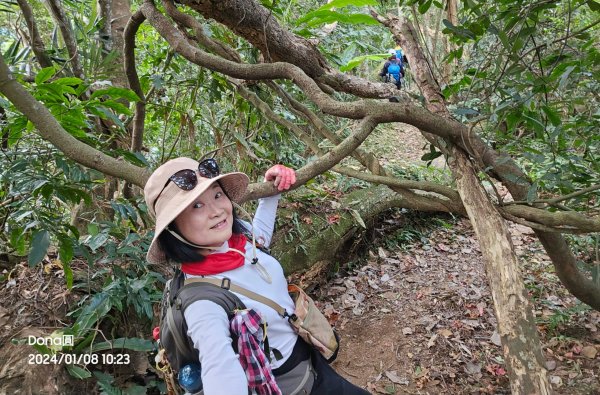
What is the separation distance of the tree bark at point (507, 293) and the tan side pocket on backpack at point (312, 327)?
679mm

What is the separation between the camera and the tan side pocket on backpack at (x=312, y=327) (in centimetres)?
172

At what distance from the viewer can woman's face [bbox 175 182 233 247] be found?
155cm

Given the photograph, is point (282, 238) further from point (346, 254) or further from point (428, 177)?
point (428, 177)

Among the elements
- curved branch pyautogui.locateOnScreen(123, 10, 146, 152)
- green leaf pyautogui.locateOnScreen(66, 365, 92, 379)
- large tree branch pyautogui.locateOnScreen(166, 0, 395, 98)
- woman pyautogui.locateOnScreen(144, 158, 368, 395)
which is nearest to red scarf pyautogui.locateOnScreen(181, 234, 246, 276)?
woman pyautogui.locateOnScreen(144, 158, 368, 395)

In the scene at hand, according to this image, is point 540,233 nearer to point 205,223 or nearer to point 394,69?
point 205,223

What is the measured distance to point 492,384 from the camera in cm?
306

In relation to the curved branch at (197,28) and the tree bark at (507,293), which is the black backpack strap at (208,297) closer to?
the tree bark at (507,293)

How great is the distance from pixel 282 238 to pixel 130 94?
96.0 inches

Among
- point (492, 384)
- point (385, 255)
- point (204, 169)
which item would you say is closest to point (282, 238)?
point (385, 255)

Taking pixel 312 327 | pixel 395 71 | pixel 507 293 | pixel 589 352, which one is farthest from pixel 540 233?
pixel 395 71

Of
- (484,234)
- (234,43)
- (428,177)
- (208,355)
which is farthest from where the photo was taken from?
(428,177)

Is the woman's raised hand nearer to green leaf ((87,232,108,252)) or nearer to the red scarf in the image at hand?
the red scarf

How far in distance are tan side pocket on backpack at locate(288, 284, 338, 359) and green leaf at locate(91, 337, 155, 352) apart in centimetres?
131

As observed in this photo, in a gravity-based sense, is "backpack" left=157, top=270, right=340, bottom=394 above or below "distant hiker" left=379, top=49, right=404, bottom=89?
below
